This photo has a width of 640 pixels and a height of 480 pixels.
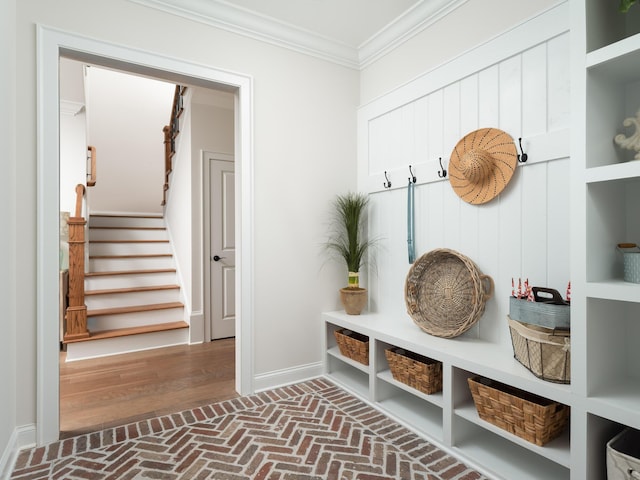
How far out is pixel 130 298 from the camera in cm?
412

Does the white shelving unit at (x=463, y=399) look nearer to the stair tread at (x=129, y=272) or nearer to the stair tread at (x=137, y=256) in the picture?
the stair tread at (x=129, y=272)

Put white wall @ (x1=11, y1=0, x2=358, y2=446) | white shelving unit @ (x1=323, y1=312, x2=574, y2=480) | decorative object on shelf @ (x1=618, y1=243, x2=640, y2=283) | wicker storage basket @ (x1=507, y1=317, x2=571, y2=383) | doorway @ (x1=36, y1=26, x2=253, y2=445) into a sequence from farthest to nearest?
white wall @ (x1=11, y1=0, x2=358, y2=446) → doorway @ (x1=36, y1=26, x2=253, y2=445) → white shelving unit @ (x1=323, y1=312, x2=574, y2=480) → wicker storage basket @ (x1=507, y1=317, x2=571, y2=383) → decorative object on shelf @ (x1=618, y1=243, x2=640, y2=283)

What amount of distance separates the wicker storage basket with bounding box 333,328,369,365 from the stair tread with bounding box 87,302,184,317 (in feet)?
6.99

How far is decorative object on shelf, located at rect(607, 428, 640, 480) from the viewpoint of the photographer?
47.8 inches

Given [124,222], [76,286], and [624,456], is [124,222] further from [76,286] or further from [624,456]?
[624,456]

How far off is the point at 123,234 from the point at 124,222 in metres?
0.43

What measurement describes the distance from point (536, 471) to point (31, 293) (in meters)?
2.68

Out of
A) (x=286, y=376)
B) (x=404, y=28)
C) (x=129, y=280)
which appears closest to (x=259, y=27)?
(x=404, y=28)

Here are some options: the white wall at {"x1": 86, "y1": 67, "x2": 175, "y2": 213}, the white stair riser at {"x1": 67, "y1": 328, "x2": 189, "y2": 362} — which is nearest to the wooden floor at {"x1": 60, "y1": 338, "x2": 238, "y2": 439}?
the white stair riser at {"x1": 67, "y1": 328, "x2": 189, "y2": 362}

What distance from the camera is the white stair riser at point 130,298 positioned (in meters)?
3.93

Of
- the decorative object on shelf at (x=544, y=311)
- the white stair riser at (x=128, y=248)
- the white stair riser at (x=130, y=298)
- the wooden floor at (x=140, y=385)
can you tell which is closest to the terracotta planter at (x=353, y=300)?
the wooden floor at (x=140, y=385)

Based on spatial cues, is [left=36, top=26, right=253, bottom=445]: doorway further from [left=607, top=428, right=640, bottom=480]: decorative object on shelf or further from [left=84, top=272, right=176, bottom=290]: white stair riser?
[left=607, top=428, right=640, bottom=480]: decorative object on shelf

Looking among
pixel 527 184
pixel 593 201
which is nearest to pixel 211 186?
pixel 527 184

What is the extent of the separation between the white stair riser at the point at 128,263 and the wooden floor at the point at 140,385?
1.15m
